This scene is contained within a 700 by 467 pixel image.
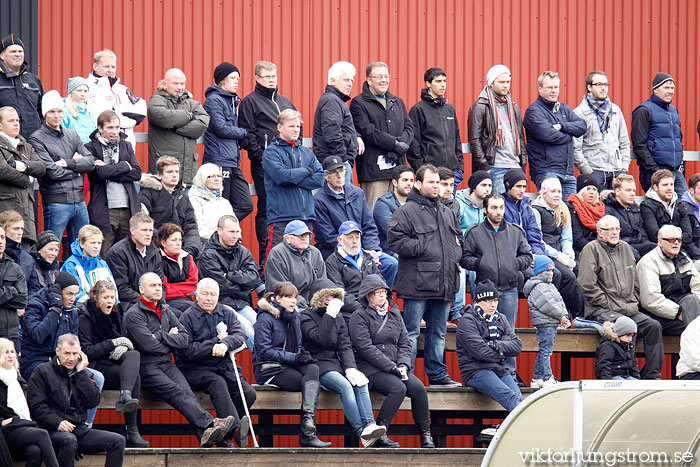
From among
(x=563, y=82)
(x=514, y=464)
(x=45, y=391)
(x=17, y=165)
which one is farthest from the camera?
(x=563, y=82)

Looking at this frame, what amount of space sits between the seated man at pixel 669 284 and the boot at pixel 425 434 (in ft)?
10.9

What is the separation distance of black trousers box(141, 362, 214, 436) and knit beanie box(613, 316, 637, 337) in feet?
14.6

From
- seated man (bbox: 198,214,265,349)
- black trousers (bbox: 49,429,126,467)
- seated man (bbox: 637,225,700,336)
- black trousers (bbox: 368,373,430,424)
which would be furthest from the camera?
seated man (bbox: 637,225,700,336)

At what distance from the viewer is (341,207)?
13.1m

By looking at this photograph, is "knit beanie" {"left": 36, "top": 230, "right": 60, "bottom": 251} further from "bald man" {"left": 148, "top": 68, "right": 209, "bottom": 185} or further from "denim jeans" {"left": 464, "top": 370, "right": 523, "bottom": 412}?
"denim jeans" {"left": 464, "top": 370, "right": 523, "bottom": 412}

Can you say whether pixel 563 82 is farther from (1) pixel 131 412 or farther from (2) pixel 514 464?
(2) pixel 514 464

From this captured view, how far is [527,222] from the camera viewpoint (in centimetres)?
1347

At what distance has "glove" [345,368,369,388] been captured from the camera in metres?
11.2

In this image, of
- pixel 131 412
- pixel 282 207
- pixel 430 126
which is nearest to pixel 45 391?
pixel 131 412

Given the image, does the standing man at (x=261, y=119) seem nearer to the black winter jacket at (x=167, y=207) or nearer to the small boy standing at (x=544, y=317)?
the black winter jacket at (x=167, y=207)

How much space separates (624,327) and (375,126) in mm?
3785

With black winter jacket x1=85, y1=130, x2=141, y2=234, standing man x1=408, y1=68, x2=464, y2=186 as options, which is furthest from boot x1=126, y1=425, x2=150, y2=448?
standing man x1=408, y1=68, x2=464, y2=186

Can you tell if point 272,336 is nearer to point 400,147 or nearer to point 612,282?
point 400,147

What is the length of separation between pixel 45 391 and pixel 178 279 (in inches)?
85.8
